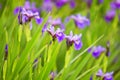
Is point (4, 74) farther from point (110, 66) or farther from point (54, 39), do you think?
point (110, 66)

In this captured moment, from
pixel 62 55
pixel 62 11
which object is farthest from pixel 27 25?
pixel 62 11

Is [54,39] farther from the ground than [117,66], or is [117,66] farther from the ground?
[54,39]

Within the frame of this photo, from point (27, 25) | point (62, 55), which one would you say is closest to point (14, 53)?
point (27, 25)

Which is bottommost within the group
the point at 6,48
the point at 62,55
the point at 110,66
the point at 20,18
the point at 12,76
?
the point at 110,66

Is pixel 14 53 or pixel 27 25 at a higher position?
pixel 27 25

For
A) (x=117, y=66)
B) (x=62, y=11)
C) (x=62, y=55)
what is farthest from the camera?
(x=62, y=11)

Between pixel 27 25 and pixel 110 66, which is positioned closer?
pixel 27 25

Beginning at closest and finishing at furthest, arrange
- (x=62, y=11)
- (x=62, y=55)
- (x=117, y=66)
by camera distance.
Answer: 1. (x=62, y=55)
2. (x=117, y=66)
3. (x=62, y=11)

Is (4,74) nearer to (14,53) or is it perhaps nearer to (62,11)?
(14,53)

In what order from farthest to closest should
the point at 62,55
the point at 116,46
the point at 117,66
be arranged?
the point at 116,46 < the point at 117,66 < the point at 62,55
